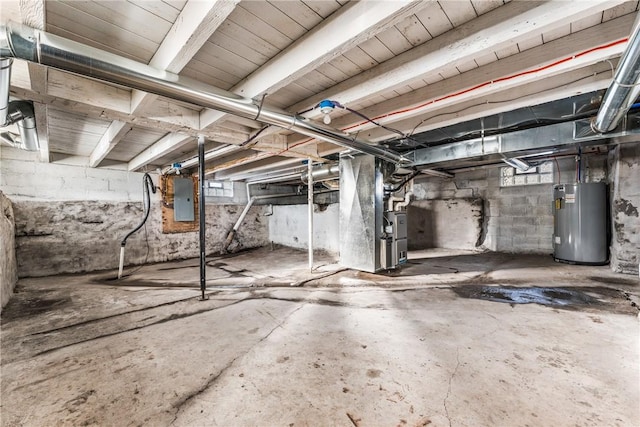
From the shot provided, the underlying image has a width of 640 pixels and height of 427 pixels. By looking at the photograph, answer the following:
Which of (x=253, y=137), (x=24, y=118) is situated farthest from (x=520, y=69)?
(x=24, y=118)

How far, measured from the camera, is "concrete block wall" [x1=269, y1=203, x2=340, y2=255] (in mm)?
5723

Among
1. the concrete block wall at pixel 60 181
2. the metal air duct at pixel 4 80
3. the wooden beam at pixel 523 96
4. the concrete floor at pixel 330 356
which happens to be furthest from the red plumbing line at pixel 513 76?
the concrete block wall at pixel 60 181

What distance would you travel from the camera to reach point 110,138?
2791 mm

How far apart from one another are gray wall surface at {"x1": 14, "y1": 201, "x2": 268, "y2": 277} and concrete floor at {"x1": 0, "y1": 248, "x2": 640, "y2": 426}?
4.38 feet

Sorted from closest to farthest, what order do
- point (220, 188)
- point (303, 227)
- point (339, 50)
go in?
point (339, 50) < point (220, 188) < point (303, 227)

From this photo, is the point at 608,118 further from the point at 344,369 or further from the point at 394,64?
the point at 344,369

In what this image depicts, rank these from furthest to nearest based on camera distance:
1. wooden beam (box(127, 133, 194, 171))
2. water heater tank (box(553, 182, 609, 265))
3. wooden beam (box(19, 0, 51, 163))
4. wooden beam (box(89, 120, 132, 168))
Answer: water heater tank (box(553, 182, 609, 265)) → wooden beam (box(127, 133, 194, 171)) → wooden beam (box(89, 120, 132, 168)) → wooden beam (box(19, 0, 51, 163))

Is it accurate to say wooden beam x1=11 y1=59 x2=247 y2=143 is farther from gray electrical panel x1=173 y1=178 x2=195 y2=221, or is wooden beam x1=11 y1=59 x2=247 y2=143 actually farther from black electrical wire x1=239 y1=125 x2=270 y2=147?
gray electrical panel x1=173 y1=178 x2=195 y2=221

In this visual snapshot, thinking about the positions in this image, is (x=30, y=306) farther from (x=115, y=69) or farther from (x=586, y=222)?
(x=586, y=222)

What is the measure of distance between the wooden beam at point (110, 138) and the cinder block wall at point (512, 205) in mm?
5750

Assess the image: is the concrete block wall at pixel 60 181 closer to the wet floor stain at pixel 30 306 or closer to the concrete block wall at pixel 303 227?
the wet floor stain at pixel 30 306

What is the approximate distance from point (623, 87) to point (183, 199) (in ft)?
19.4

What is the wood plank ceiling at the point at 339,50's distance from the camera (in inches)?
47.2

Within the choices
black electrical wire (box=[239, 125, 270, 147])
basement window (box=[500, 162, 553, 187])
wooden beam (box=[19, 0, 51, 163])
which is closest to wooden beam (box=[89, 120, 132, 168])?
wooden beam (box=[19, 0, 51, 163])
